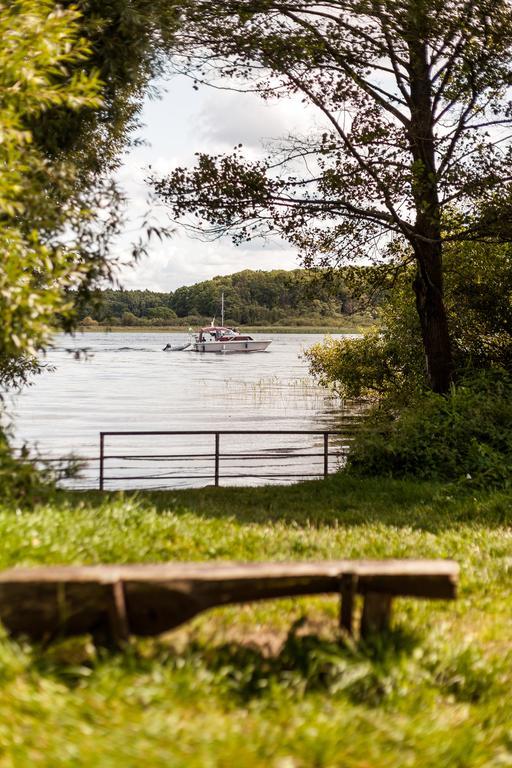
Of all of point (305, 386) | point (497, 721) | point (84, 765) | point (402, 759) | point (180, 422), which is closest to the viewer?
point (84, 765)

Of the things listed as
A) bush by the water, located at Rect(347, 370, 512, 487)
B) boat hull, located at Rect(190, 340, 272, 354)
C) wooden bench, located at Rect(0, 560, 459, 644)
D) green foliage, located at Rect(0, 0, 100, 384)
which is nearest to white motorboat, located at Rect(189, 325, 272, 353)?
boat hull, located at Rect(190, 340, 272, 354)

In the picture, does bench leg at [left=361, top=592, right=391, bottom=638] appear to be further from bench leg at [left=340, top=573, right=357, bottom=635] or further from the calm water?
the calm water

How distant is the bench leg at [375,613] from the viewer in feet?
14.3

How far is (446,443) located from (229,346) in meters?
88.2

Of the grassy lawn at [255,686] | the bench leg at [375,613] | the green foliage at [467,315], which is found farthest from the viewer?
the green foliage at [467,315]

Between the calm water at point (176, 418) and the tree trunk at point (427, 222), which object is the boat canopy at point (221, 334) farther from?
the tree trunk at point (427, 222)

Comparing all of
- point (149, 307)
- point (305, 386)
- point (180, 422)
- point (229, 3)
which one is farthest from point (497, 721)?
point (149, 307)

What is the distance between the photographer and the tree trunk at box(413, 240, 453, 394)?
52.6ft

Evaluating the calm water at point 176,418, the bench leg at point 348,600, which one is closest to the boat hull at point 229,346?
the calm water at point 176,418

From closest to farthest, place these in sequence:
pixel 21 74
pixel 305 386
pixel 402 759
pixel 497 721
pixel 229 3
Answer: pixel 402 759, pixel 497 721, pixel 21 74, pixel 229 3, pixel 305 386

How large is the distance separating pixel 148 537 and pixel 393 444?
821cm

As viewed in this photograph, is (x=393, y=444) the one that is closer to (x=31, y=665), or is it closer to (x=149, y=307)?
(x=31, y=665)

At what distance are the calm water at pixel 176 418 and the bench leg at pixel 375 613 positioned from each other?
3.51 m

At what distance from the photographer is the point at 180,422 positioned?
36.7m
